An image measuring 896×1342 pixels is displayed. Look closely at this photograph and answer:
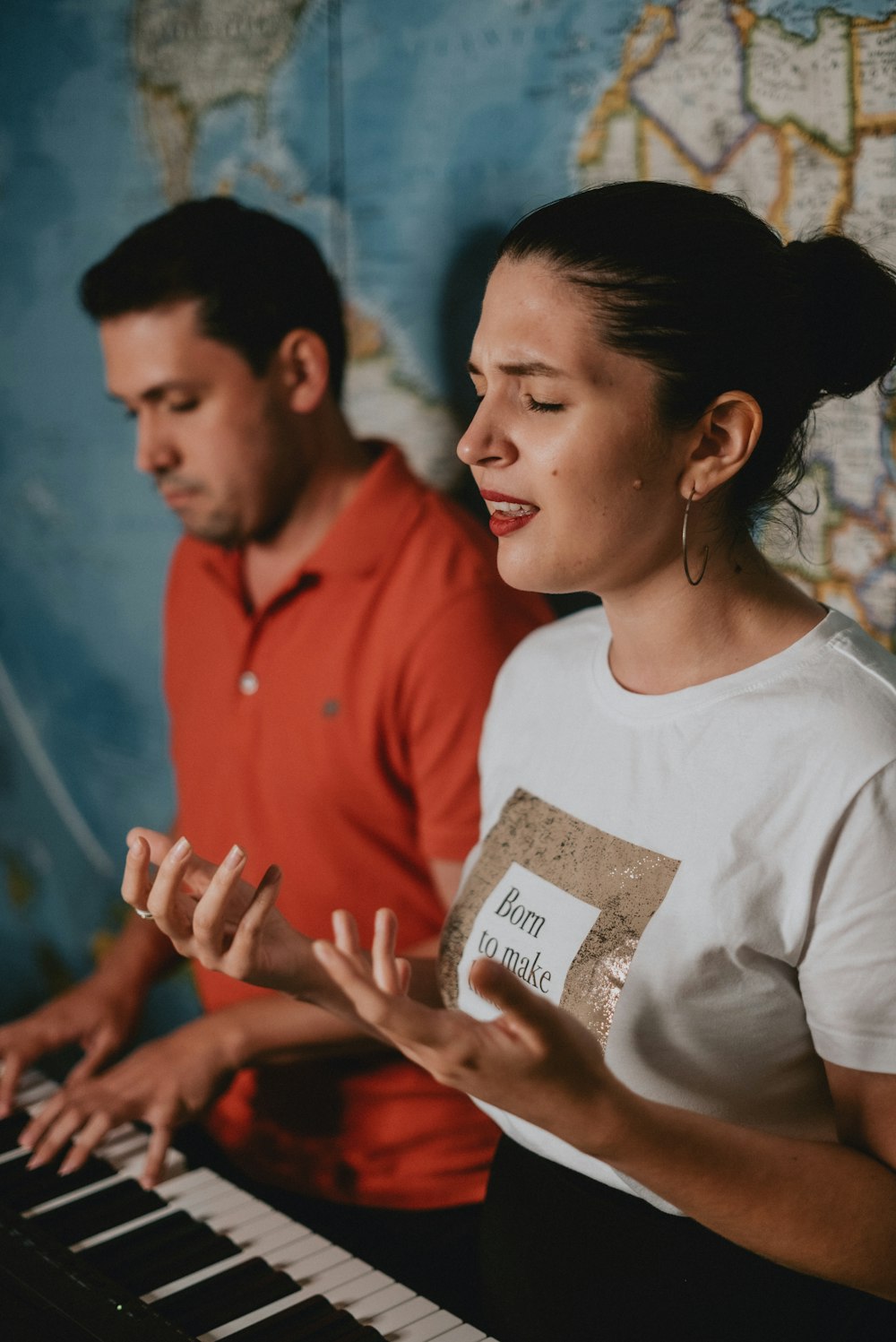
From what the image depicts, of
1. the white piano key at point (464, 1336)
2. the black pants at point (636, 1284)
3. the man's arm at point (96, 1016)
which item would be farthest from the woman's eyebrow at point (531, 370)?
the man's arm at point (96, 1016)

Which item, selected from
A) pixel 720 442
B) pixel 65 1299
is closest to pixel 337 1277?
pixel 65 1299

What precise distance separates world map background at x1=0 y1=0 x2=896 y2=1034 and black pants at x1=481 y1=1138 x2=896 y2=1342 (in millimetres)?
762

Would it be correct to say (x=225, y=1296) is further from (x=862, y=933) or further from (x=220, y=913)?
(x=862, y=933)

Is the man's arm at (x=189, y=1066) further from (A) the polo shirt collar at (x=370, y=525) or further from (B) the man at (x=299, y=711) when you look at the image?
(A) the polo shirt collar at (x=370, y=525)

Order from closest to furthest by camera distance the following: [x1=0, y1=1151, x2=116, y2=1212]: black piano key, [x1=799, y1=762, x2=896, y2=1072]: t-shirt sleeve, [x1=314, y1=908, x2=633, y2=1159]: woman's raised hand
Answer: [x1=314, y1=908, x2=633, y2=1159]: woman's raised hand, [x1=799, y1=762, x2=896, y2=1072]: t-shirt sleeve, [x1=0, y1=1151, x2=116, y2=1212]: black piano key

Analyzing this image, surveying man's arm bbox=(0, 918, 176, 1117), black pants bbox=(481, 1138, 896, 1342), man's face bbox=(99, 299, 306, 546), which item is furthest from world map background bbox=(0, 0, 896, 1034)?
black pants bbox=(481, 1138, 896, 1342)

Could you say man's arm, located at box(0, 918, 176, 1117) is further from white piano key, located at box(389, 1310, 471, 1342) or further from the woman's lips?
the woman's lips

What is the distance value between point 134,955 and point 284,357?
1040 mm

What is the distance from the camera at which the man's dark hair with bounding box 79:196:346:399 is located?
186cm

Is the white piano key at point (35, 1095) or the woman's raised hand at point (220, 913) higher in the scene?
the woman's raised hand at point (220, 913)

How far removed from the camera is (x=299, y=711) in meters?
1.84

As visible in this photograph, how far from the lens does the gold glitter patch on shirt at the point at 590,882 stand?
120 cm

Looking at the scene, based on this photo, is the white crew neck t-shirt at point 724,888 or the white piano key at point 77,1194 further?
the white piano key at point 77,1194

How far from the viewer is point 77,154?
8.30 feet
